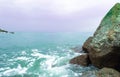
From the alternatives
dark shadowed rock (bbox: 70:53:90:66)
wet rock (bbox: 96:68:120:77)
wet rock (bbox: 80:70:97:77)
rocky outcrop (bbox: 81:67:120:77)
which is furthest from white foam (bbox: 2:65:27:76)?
wet rock (bbox: 96:68:120:77)

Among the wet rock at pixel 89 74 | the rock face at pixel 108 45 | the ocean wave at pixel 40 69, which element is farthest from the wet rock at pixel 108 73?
the ocean wave at pixel 40 69

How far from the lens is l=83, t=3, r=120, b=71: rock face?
2453 cm

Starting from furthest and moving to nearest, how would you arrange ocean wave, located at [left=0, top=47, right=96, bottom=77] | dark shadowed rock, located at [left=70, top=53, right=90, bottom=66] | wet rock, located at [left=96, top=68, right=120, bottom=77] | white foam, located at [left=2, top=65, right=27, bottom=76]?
dark shadowed rock, located at [left=70, top=53, right=90, bottom=66] → white foam, located at [left=2, top=65, right=27, bottom=76] → ocean wave, located at [left=0, top=47, right=96, bottom=77] → wet rock, located at [left=96, top=68, right=120, bottom=77]

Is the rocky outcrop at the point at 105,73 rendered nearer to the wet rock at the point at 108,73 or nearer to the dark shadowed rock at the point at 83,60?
the wet rock at the point at 108,73

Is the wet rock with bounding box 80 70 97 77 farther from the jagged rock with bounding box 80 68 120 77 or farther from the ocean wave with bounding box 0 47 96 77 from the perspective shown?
the ocean wave with bounding box 0 47 96 77

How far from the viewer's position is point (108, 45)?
81.3 feet

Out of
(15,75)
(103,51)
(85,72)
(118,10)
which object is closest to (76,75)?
(85,72)

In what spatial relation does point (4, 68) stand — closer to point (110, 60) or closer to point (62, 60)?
point (62, 60)

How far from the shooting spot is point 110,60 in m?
25.3

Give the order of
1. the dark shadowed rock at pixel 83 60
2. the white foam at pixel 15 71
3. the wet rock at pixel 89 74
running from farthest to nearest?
the dark shadowed rock at pixel 83 60 → the white foam at pixel 15 71 → the wet rock at pixel 89 74

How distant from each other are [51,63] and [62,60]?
1311mm

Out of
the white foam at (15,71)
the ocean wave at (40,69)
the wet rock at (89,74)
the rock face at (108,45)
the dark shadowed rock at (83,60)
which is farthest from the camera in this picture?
the dark shadowed rock at (83,60)

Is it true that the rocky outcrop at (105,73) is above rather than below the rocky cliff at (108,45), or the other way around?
below

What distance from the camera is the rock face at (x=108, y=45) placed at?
24534 millimetres
